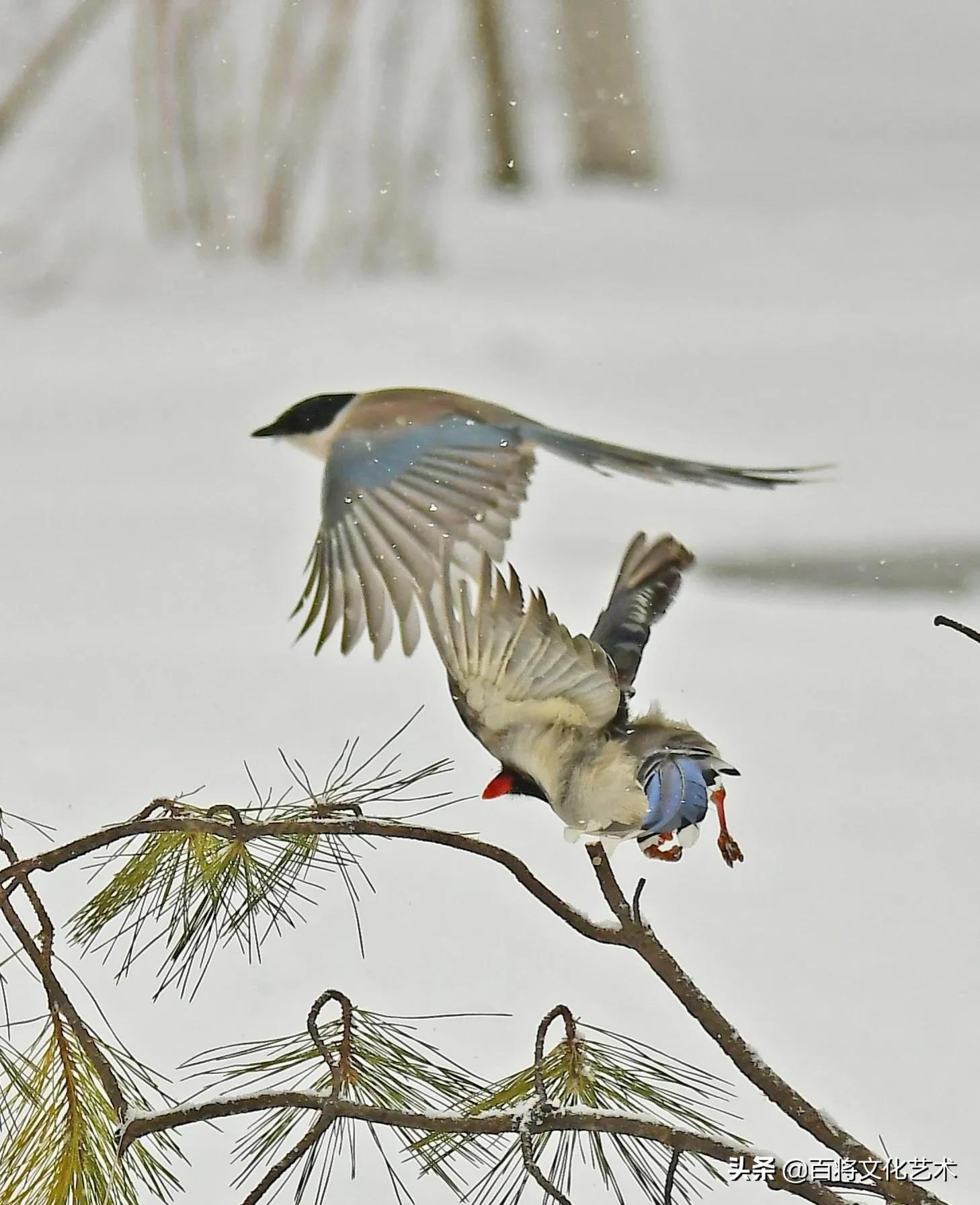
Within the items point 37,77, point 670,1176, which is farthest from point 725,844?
point 37,77

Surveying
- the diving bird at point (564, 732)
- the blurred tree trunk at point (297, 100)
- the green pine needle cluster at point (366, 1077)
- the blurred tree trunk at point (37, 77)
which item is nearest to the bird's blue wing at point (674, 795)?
the diving bird at point (564, 732)

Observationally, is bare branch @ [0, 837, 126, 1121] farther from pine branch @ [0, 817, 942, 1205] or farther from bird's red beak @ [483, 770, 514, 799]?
bird's red beak @ [483, 770, 514, 799]

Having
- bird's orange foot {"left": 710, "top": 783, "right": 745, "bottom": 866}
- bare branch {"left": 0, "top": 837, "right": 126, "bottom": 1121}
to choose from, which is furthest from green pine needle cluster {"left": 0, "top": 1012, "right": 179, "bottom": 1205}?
bird's orange foot {"left": 710, "top": 783, "right": 745, "bottom": 866}

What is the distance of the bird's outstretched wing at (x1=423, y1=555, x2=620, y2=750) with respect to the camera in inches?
21.9

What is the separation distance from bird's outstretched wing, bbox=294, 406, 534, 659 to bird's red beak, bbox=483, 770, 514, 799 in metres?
0.08

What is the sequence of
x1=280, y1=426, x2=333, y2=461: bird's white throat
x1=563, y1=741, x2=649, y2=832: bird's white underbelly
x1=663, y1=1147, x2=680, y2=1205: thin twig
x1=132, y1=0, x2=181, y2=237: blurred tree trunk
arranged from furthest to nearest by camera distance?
1. x1=132, y1=0, x2=181, y2=237: blurred tree trunk
2. x1=280, y1=426, x2=333, y2=461: bird's white throat
3. x1=563, y1=741, x2=649, y2=832: bird's white underbelly
4. x1=663, y1=1147, x2=680, y2=1205: thin twig

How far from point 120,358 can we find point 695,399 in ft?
1.52

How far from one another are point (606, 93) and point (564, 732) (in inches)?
33.9

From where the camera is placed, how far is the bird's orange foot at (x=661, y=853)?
593 mm

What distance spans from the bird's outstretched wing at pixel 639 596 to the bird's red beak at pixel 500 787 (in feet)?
0.28

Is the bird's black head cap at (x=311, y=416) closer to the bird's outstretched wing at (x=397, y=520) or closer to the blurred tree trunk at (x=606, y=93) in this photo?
A: the bird's outstretched wing at (x=397, y=520)

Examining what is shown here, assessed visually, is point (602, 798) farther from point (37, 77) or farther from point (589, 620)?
point (37, 77)

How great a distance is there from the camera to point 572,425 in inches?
42.3

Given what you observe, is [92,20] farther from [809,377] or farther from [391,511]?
[391,511]
